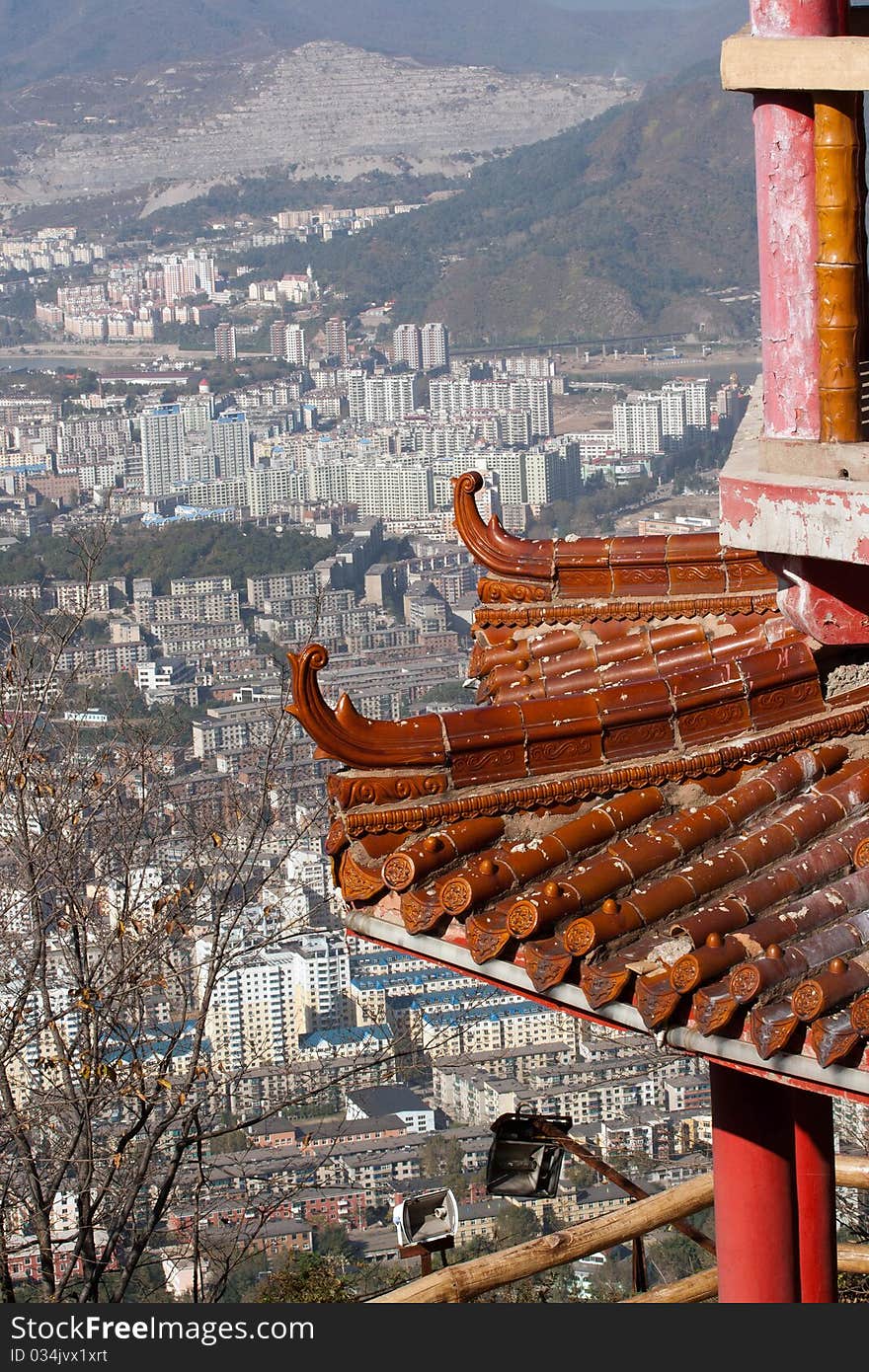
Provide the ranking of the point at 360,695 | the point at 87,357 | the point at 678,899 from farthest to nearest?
the point at 87,357 → the point at 360,695 → the point at 678,899

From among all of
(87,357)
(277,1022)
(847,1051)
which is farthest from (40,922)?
(87,357)

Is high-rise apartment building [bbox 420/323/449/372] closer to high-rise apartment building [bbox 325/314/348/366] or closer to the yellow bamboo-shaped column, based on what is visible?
high-rise apartment building [bbox 325/314/348/366]

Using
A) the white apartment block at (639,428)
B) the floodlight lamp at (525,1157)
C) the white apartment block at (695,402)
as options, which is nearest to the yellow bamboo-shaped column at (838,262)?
the floodlight lamp at (525,1157)

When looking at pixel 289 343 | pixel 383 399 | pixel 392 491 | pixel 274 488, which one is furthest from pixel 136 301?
pixel 392 491

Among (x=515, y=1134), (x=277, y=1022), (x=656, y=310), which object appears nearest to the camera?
(x=515, y=1134)

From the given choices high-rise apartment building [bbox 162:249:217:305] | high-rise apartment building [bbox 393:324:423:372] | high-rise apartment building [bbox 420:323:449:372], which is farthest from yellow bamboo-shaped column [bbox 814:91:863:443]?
high-rise apartment building [bbox 162:249:217:305]

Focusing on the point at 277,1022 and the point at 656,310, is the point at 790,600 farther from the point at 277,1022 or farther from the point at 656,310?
the point at 656,310

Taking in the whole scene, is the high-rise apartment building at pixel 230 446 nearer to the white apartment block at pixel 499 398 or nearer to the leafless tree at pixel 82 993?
the white apartment block at pixel 499 398
